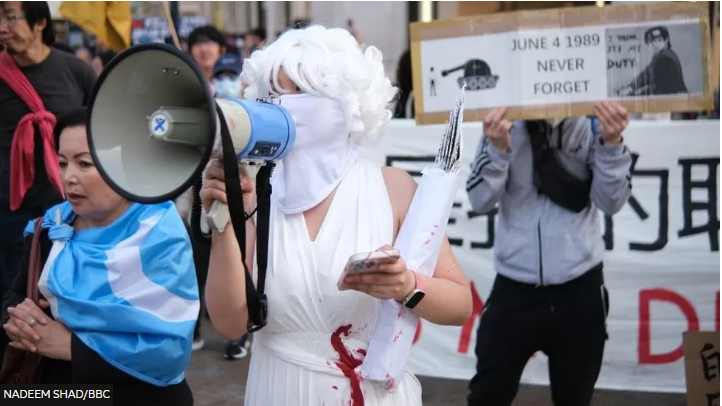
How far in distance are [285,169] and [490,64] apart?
158cm

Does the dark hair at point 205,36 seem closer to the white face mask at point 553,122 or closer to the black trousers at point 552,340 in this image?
the white face mask at point 553,122

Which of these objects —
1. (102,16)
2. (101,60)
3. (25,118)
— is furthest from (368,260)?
(101,60)

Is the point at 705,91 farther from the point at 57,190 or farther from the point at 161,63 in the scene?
the point at 57,190

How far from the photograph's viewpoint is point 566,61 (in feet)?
10.9

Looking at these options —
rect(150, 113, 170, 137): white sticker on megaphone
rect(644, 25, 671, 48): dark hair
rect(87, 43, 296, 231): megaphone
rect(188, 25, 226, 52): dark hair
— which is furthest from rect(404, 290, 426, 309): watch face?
rect(188, 25, 226, 52): dark hair

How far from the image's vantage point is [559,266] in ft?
10.8

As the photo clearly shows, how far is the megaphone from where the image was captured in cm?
165

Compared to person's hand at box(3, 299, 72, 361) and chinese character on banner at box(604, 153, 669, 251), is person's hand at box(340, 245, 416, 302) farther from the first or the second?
chinese character on banner at box(604, 153, 669, 251)

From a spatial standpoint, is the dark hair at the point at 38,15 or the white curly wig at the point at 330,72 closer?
the white curly wig at the point at 330,72

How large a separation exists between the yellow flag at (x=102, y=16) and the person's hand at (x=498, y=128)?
119 inches

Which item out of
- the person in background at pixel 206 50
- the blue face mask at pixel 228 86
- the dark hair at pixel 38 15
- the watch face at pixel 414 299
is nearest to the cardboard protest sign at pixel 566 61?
the watch face at pixel 414 299

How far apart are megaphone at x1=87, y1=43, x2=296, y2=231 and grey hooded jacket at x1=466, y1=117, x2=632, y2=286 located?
5.90 ft

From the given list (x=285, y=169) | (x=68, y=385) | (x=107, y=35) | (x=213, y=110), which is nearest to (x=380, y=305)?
(x=285, y=169)

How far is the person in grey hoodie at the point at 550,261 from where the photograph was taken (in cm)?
329
